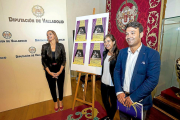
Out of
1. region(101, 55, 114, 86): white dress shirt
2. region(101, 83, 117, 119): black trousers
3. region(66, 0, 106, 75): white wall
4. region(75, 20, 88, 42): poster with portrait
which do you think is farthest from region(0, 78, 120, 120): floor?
region(66, 0, 106, 75): white wall

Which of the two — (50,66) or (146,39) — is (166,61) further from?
(50,66)

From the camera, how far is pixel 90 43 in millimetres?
1874

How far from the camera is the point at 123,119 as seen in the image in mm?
1221

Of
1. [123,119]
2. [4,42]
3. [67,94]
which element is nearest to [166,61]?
[123,119]

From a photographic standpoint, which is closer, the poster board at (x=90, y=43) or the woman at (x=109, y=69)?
the woman at (x=109, y=69)

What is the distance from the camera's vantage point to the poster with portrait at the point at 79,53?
197 centimetres

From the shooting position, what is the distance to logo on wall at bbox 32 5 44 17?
7.07 feet

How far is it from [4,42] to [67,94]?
1.91 metres

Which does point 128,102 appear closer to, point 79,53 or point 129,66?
point 129,66

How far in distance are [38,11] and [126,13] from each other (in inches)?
78.4

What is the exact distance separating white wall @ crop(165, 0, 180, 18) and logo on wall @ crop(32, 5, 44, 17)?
7.99 feet

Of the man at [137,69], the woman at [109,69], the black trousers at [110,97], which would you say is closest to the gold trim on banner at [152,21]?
the woman at [109,69]

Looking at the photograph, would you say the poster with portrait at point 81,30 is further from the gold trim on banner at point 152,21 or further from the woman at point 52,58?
the gold trim on banner at point 152,21

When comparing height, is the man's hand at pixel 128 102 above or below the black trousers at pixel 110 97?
above
